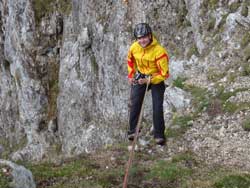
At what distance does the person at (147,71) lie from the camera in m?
10.7

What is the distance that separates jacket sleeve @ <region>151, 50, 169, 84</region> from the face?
17.8 inches

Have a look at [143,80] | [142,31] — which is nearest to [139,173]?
[143,80]

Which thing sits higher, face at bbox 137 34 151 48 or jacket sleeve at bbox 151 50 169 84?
face at bbox 137 34 151 48

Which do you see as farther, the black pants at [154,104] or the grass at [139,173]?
the black pants at [154,104]

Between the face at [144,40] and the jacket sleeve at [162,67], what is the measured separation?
45cm

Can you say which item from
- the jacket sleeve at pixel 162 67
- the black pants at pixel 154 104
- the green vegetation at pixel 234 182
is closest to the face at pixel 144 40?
the jacket sleeve at pixel 162 67

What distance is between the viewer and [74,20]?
3372 centimetres

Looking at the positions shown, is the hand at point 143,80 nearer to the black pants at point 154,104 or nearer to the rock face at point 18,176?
the black pants at point 154,104

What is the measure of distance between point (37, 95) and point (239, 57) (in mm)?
25259

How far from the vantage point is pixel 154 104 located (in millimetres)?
11469

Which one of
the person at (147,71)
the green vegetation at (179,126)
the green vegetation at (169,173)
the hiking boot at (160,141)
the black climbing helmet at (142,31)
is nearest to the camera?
the green vegetation at (169,173)

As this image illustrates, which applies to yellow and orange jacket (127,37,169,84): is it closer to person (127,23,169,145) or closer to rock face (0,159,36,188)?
person (127,23,169,145)


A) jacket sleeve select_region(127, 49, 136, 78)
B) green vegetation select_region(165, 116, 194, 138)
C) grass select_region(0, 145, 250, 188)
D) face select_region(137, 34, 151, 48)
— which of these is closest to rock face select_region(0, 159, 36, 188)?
grass select_region(0, 145, 250, 188)

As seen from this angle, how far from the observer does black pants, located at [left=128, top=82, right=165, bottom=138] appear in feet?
37.4
